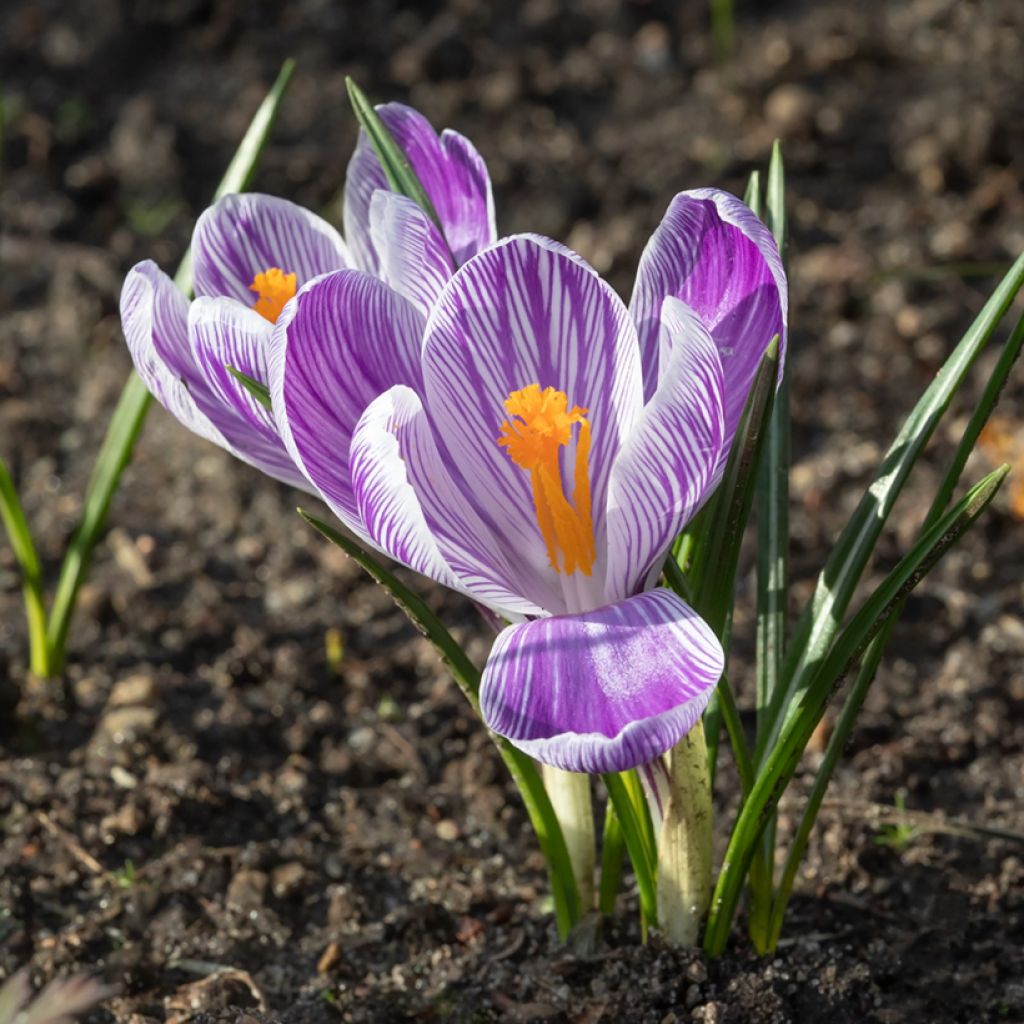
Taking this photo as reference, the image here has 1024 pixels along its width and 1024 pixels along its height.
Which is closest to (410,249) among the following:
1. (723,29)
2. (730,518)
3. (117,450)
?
(730,518)

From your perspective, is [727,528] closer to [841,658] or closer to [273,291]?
[841,658]

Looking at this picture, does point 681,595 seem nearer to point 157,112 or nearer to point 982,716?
point 982,716

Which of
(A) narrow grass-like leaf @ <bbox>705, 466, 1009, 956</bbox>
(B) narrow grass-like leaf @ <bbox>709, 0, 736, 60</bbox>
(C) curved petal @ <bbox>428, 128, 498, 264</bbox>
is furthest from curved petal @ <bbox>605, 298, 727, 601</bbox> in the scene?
(B) narrow grass-like leaf @ <bbox>709, 0, 736, 60</bbox>

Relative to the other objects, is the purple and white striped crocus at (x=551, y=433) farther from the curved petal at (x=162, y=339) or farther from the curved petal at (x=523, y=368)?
the curved petal at (x=162, y=339)

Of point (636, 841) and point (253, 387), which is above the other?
point (253, 387)

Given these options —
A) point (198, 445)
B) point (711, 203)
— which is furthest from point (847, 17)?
point (711, 203)

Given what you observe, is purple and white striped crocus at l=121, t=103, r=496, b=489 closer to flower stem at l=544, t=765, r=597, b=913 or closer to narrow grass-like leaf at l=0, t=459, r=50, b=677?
flower stem at l=544, t=765, r=597, b=913

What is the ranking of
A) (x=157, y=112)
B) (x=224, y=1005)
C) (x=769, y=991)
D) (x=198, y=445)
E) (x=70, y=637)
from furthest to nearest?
(x=157, y=112) < (x=198, y=445) < (x=70, y=637) < (x=224, y=1005) < (x=769, y=991)
